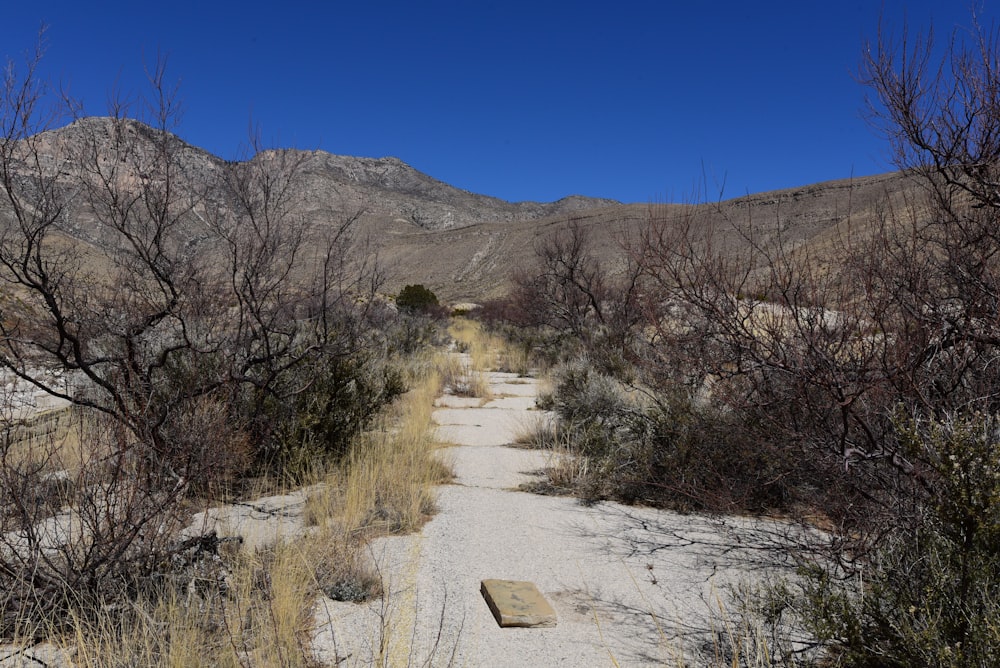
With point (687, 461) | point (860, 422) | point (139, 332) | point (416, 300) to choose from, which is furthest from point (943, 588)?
point (416, 300)

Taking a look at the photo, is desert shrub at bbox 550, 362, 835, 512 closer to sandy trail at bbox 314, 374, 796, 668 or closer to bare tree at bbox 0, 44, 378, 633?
sandy trail at bbox 314, 374, 796, 668

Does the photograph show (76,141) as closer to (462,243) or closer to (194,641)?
(194,641)

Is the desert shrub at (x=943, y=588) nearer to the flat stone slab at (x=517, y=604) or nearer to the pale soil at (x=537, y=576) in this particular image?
the pale soil at (x=537, y=576)

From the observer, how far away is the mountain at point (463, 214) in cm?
501

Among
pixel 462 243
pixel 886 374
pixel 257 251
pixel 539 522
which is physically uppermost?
pixel 462 243

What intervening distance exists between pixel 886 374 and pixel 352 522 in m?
3.05

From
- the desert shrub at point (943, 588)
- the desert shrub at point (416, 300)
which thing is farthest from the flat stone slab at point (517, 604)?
the desert shrub at point (416, 300)

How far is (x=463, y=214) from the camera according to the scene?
5453 inches

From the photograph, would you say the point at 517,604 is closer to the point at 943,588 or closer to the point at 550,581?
the point at 550,581

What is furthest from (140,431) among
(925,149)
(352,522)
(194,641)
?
(925,149)

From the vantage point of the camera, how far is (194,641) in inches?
89.0

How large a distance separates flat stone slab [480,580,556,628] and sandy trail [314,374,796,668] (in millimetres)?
40

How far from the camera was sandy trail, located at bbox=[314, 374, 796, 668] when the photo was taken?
263cm

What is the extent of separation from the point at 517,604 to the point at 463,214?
138367 millimetres
